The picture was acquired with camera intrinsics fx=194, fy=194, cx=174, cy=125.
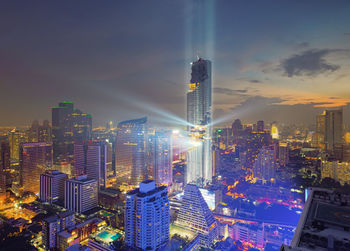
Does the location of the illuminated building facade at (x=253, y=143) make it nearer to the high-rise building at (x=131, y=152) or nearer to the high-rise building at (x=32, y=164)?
the high-rise building at (x=131, y=152)

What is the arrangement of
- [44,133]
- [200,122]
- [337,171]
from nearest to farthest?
[337,171]
[200,122]
[44,133]

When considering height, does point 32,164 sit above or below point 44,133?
below

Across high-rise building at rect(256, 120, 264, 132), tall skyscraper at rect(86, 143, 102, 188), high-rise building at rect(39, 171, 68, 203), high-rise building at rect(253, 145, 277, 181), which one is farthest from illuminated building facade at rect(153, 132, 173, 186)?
high-rise building at rect(256, 120, 264, 132)

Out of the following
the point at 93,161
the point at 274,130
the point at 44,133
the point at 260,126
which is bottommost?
the point at 93,161

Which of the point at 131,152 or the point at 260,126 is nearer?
the point at 131,152

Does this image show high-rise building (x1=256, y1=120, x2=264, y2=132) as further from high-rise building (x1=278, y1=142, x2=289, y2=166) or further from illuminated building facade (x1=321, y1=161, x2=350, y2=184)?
illuminated building facade (x1=321, y1=161, x2=350, y2=184)

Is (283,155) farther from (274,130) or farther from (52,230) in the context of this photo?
(52,230)

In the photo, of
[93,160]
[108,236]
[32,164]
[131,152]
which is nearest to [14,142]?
[32,164]

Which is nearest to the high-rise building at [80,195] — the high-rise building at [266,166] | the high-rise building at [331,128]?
the high-rise building at [266,166]
